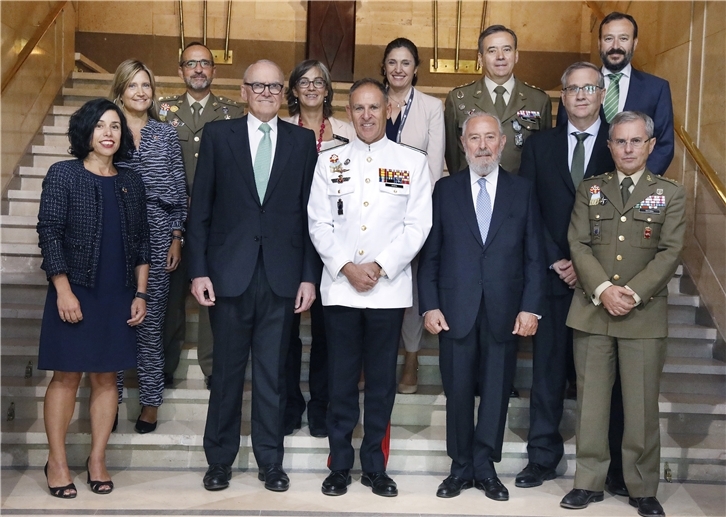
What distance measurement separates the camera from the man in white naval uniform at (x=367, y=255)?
370cm

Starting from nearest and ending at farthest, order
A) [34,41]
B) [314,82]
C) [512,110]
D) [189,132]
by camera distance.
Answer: [314,82], [512,110], [189,132], [34,41]

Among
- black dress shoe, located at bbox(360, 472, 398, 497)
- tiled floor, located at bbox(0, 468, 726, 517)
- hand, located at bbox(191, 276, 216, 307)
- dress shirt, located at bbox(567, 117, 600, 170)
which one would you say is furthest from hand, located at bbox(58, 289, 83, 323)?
dress shirt, located at bbox(567, 117, 600, 170)

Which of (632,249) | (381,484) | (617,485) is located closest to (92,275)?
(381,484)

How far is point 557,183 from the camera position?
4020 millimetres

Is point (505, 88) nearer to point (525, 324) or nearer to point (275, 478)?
point (525, 324)

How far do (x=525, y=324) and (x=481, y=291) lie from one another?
0.25 metres

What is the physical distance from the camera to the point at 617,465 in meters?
3.91

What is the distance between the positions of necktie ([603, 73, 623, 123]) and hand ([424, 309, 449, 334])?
1462 millimetres

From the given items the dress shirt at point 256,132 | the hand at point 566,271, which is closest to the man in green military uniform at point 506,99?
the hand at point 566,271

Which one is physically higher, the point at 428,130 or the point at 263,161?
the point at 428,130

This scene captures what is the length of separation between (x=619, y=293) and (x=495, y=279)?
54 centimetres

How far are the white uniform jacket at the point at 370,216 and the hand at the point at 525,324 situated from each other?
0.50 m

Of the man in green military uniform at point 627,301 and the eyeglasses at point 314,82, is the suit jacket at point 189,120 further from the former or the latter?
the man in green military uniform at point 627,301

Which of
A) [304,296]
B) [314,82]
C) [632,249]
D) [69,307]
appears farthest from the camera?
[314,82]
